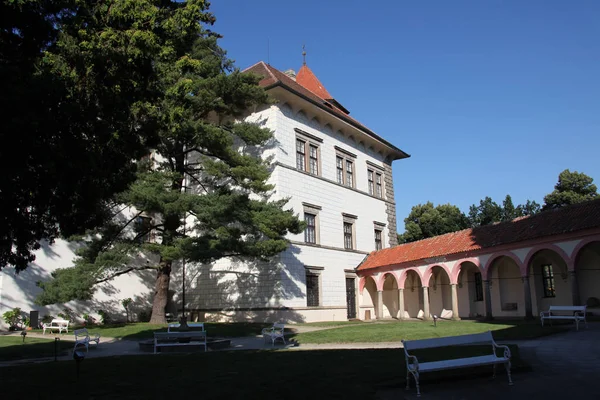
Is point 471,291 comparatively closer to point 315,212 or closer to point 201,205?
point 315,212

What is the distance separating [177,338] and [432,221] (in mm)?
41270

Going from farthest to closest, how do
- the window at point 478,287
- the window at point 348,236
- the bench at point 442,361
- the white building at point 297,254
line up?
the window at point 348,236 < the window at point 478,287 < the white building at point 297,254 < the bench at point 442,361

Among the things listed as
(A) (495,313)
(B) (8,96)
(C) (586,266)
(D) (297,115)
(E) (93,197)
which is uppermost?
(D) (297,115)

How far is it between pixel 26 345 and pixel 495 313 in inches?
856

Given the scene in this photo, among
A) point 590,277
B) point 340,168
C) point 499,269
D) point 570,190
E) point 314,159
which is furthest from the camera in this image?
point 570,190

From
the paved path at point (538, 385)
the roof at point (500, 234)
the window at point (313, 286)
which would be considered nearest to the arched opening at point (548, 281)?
the roof at point (500, 234)

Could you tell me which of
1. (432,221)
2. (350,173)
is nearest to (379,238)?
(350,173)

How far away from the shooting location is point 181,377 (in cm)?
833

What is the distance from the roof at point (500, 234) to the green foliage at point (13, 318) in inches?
702

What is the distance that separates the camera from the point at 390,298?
32.2 metres

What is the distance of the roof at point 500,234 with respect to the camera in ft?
66.6

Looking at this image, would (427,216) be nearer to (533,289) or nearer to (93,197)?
(533,289)

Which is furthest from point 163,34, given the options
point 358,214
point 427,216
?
point 427,216

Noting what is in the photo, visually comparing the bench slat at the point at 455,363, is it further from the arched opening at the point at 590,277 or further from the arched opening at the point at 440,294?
the arched opening at the point at 440,294
